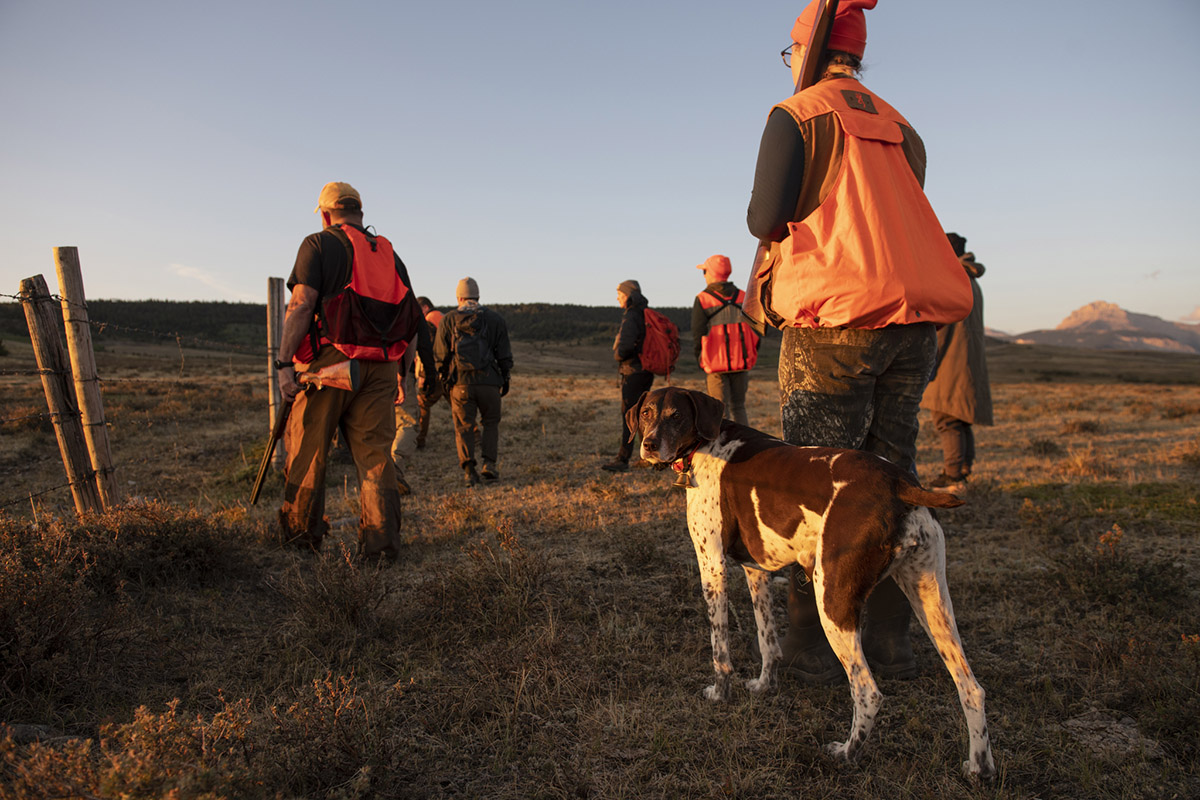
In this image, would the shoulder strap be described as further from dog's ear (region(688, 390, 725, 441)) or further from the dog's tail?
the dog's tail

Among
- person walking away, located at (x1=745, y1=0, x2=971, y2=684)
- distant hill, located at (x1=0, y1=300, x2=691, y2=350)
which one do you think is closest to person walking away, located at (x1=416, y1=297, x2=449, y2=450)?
person walking away, located at (x1=745, y1=0, x2=971, y2=684)

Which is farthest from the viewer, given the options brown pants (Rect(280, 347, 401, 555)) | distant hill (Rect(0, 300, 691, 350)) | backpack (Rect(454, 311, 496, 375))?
distant hill (Rect(0, 300, 691, 350))

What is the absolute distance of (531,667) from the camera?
2934mm

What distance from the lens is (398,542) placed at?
4.60 m

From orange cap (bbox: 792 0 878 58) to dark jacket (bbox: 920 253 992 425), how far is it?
14.2 feet

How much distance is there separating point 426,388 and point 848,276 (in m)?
4.47

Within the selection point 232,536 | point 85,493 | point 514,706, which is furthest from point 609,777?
point 85,493

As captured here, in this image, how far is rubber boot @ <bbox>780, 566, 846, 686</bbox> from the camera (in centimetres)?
290

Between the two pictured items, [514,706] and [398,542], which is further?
[398,542]

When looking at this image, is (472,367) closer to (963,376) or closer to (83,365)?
(83,365)

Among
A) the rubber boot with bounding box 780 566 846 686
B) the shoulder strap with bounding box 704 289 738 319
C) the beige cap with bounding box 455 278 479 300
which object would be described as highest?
Result: the beige cap with bounding box 455 278 479 300

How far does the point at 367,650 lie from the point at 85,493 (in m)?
2.65

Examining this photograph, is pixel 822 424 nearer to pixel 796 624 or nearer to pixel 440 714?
pixel 796 624

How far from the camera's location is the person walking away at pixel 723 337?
268 inches
